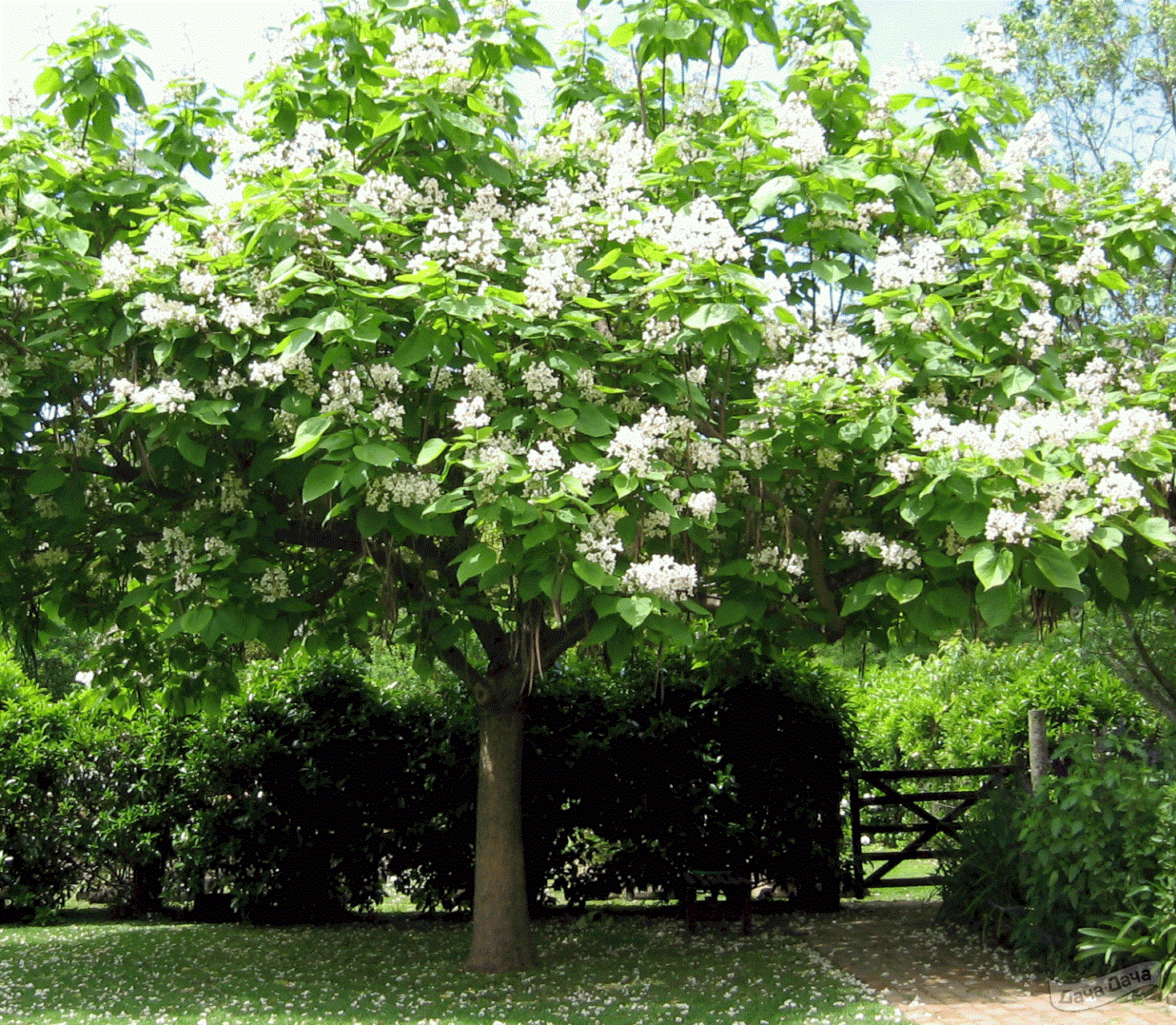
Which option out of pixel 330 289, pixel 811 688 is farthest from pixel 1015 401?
pixel 811 688

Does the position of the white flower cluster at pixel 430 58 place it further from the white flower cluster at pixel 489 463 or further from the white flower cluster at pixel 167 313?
the white flower cluster at pixel 489 463

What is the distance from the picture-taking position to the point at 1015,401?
570 centimetres

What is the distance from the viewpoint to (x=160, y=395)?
201 inches

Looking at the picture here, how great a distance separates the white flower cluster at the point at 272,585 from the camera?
603cm

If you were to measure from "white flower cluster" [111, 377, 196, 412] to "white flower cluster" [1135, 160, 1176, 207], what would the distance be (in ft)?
15.4

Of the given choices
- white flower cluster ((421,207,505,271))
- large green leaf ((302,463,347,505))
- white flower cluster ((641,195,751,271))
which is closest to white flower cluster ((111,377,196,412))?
large green leaf ((302,463,347,505))

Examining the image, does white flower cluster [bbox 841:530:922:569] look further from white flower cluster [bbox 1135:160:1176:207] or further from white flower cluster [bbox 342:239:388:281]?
white flower cluster [bbox 342:239:388:281]

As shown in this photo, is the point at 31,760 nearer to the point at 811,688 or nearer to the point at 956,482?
the point at 811,688

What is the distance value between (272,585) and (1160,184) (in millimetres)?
4829

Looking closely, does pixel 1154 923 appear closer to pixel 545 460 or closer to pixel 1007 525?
pixel 1007 525

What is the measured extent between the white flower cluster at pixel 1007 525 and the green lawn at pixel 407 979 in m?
2.55

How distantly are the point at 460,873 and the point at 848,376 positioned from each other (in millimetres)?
5777

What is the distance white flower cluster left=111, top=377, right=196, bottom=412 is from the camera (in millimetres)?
5094

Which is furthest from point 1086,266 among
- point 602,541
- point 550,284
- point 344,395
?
point 344,395
